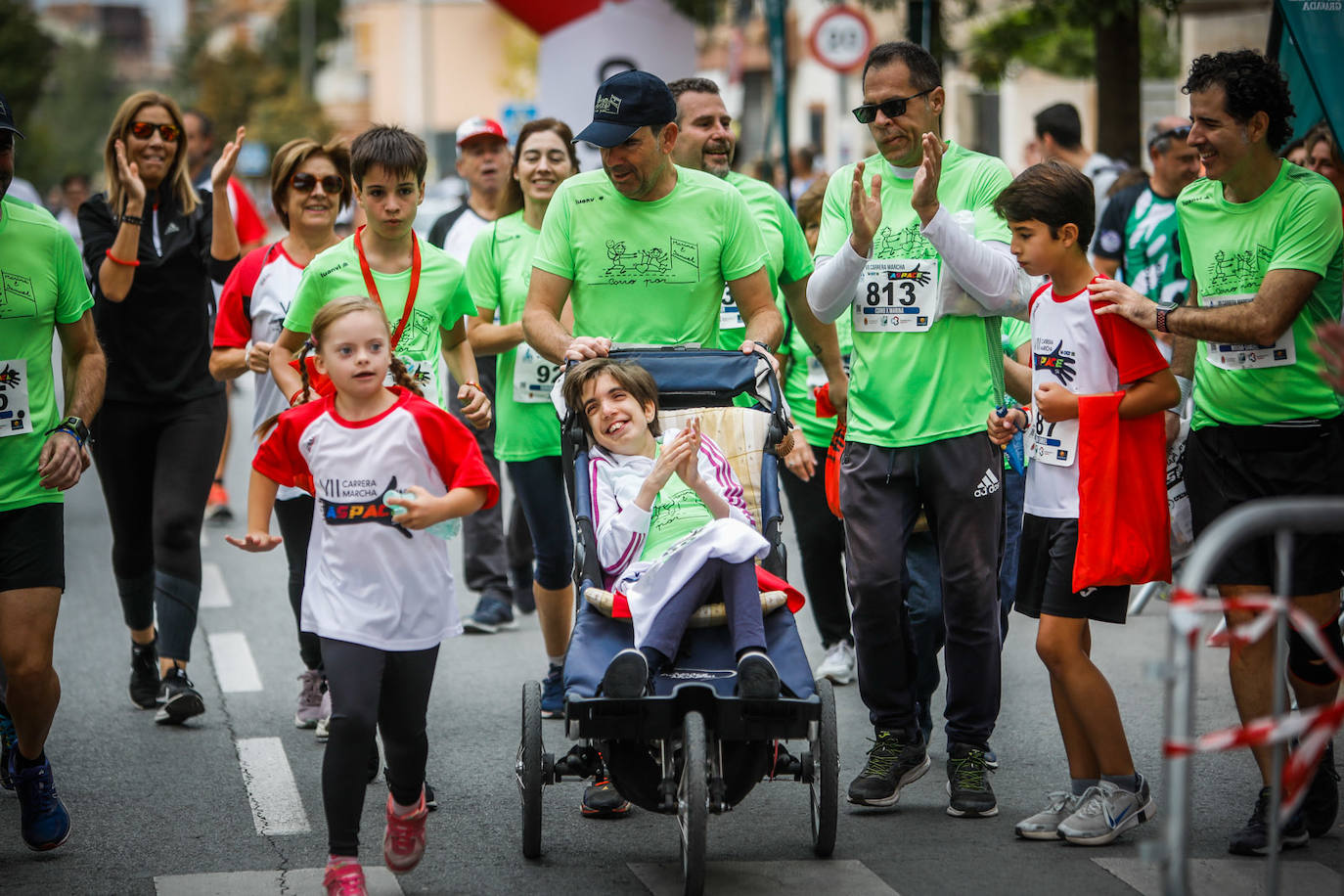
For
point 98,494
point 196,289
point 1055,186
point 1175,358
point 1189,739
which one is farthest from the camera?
point 98,494

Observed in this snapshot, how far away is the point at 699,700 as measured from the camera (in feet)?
15.6

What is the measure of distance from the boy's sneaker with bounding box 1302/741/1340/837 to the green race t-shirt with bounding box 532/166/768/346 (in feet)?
7.91

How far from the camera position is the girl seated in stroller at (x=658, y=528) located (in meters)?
4.95

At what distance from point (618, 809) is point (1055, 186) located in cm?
242

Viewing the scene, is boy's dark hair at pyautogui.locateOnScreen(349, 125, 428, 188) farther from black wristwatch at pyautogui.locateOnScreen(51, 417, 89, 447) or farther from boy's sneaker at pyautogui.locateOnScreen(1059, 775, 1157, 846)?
boy's sneaker at pyautogui.locateOnScreen(1059, 775, 1157, 846)

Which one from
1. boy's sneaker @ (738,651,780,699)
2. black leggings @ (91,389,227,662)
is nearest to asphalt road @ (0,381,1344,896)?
black leggings @ (91,389,227,662)

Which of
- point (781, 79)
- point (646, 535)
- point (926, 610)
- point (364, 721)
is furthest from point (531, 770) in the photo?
point (781, 79)

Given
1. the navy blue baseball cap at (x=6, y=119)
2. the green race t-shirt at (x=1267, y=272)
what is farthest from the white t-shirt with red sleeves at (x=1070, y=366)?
the navy blue baseball cap at (x=6, y=119)

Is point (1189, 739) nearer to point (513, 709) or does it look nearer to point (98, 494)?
point (513, 709)

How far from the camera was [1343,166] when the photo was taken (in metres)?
7.29

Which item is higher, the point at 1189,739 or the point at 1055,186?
the point at 1055,186

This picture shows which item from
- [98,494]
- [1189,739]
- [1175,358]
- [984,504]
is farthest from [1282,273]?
[98,494]

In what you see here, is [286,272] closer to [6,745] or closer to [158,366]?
[158,366]

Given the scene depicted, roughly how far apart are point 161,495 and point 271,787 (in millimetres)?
1450
